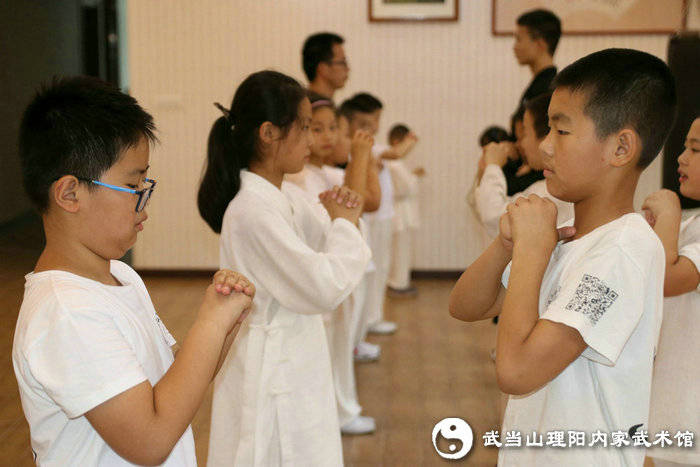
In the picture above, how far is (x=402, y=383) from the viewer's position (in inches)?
137

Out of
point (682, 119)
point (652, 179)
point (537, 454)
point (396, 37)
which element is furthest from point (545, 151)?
point (396, 37)

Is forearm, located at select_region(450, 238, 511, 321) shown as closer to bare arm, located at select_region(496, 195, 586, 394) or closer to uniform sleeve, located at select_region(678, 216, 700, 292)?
bare arm, located at select_region(496, 195, 586, 394)

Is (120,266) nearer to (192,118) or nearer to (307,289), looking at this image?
(307,289)

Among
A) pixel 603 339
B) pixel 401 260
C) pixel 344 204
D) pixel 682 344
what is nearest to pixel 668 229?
pixel 682 344

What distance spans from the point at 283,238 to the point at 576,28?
163 inches

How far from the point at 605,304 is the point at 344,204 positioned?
1068 millimetres

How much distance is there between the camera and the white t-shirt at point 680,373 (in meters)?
1.73

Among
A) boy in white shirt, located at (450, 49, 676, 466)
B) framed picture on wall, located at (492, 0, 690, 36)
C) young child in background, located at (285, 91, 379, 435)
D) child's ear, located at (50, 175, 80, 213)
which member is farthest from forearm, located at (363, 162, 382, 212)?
framed picture on wall, located at (492, 0, 690, 36)

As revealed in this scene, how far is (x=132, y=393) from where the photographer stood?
99 cm

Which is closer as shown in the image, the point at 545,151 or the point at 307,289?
the point at 545,151

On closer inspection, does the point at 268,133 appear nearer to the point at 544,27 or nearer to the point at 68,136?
the point at 68,136

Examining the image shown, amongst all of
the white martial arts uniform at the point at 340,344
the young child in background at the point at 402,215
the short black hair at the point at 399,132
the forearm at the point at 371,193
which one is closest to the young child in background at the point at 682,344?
the white martial arts uniform at the point at 340,344

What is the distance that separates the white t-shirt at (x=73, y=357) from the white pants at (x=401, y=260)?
13.0 feet

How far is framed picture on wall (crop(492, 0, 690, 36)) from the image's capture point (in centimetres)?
525
